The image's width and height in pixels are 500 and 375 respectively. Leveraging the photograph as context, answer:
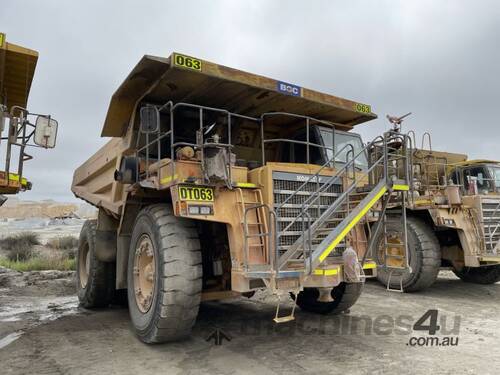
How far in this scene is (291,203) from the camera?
4.77 meters

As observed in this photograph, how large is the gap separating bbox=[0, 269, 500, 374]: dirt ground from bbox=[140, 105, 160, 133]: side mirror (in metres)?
2.33

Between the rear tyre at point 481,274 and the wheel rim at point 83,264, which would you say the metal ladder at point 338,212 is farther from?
the rear tyre at point 481,274

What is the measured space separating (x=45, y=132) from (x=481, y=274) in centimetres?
915

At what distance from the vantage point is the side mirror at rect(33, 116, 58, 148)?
4.85 m

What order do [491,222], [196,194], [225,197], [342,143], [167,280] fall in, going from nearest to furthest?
1. [167,280]
2. [196,194]
3. [225,197]
4. [342,143]
5. [491,222]

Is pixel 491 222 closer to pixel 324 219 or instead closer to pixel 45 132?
pixel 324 219

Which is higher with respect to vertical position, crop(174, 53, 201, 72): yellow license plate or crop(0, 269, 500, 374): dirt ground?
crop(174, 53, 201, 72): yellow license plate

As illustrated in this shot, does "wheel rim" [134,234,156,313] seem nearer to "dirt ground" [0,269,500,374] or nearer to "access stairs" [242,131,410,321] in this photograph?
"dirt ground" [0,269,500,374]

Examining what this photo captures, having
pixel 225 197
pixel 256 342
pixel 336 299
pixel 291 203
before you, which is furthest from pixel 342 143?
pixel 256 342

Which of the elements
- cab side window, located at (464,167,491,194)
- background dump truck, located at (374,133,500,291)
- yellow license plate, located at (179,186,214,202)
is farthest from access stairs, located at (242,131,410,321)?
cab side window, located at (464,167,491,194)

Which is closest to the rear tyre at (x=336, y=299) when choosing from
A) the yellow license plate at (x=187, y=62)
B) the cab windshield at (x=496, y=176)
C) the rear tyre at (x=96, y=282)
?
the rear tyre at (x=96, y=282)

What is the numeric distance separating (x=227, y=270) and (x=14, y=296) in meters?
5.31

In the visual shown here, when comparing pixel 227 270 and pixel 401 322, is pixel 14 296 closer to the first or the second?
pixel 227 270

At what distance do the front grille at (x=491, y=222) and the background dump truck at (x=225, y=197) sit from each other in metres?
3.70
